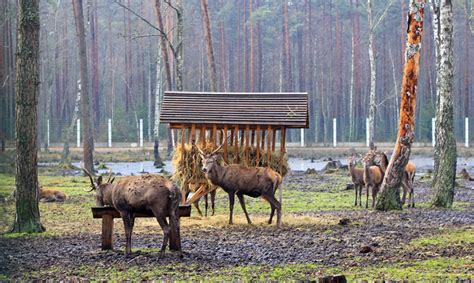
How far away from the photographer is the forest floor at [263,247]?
12.6m

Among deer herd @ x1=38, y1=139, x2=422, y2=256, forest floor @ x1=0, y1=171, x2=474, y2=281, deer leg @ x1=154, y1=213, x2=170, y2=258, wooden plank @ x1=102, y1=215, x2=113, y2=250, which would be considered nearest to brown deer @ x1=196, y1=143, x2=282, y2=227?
deer herd @ x1=38, y1=139, x2=422, y2=256

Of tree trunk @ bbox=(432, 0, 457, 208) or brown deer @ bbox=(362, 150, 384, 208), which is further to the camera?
brown deer @ bbox=(362, 150, 384, 208)

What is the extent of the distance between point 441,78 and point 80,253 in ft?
36.9

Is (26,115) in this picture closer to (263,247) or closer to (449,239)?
(263,247)

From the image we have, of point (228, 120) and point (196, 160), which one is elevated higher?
point (228, 120)

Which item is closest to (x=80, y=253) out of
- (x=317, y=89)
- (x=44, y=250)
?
(x=44, y=250)

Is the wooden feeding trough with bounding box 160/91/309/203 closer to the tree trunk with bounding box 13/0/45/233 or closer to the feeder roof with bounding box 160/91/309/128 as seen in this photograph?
the feeder roof with bounding box 160/91/309/128

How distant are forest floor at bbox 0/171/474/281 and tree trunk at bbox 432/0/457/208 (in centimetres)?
61

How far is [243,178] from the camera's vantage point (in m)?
19.1

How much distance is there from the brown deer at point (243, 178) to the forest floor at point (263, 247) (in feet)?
2.17

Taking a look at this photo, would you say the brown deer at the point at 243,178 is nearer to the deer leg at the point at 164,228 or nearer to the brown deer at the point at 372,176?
the brown deer at the point at 372,176

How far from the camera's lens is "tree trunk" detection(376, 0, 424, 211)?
70.6 ft

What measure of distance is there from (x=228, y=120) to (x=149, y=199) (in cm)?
645

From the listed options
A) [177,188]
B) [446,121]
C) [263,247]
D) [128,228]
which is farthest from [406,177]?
[128,228]
